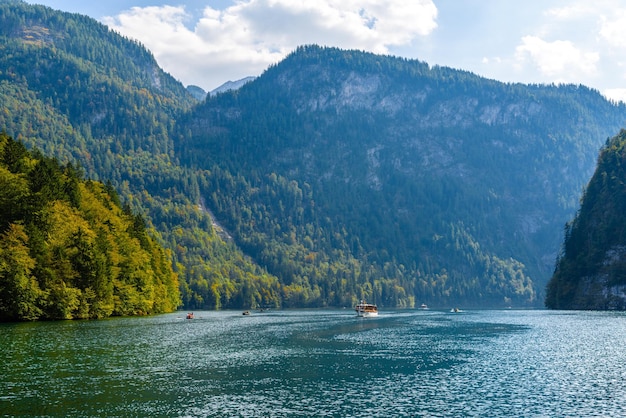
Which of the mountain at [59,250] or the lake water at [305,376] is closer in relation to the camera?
the lake water at [305,376]

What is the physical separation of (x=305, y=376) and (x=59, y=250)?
8615 centimetres

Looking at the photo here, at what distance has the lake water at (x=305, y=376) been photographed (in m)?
50.4

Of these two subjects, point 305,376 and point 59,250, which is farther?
point 59,250

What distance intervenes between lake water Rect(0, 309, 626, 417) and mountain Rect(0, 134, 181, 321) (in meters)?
15.6

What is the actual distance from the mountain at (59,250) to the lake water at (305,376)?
1562cm

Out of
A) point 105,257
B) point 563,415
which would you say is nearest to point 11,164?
point 105,257

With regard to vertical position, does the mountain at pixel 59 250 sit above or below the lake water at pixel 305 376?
above

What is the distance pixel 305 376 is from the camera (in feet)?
218

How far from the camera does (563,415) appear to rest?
4834 cm

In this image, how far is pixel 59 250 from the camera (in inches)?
5266

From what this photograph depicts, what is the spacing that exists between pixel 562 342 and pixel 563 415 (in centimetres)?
5631

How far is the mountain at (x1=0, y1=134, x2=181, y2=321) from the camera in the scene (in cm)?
12119

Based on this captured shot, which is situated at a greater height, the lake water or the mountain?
the mountain

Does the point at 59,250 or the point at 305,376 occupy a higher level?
the point at 59,250
